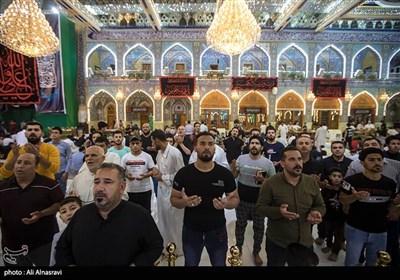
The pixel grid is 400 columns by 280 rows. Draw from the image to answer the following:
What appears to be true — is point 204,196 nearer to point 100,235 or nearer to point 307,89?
point 100,235

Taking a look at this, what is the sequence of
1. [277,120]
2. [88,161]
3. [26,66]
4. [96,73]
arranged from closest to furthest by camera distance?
[88,161], [26,66], [96,73], [277,120]

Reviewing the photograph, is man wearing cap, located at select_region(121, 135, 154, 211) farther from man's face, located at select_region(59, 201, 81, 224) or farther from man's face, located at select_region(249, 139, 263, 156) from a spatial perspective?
man's face, located at select_region(249, 139, 263, 156)

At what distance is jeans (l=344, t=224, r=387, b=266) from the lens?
189cm

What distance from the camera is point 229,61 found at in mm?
14570

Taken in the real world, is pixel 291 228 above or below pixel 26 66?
below

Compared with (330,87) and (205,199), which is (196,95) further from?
(205,199)

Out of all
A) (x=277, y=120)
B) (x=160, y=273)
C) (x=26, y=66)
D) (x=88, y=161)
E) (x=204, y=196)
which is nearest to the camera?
(x=160, y=273)

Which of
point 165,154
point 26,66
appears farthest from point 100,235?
point 26,66

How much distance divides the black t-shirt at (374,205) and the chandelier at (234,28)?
14.3 ft

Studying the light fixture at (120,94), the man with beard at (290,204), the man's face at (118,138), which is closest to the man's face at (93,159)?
the man's face at (118,138)

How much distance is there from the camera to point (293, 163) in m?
1.73

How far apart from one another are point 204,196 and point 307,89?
13994mm

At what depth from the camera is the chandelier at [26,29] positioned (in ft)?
16.7

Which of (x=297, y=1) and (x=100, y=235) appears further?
(x=297, y=1)
